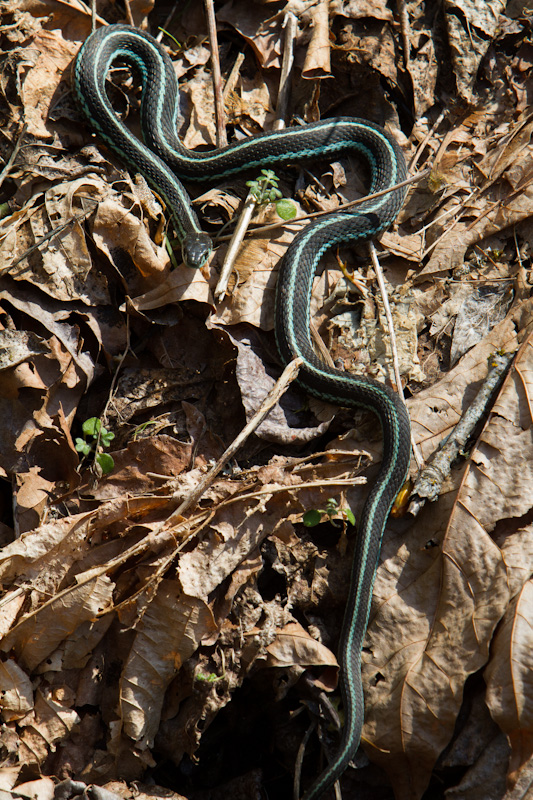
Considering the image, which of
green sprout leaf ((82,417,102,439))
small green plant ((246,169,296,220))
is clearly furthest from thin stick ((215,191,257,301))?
green sprout leaf ((82,417,102,439))

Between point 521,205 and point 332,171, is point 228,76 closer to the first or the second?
point 332,171

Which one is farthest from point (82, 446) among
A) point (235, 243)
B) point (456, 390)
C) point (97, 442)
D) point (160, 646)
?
point (456, 390)

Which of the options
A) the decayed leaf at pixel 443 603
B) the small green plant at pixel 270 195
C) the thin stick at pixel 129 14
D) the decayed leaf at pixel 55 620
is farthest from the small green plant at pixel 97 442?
the thin stick at pixel 129 14

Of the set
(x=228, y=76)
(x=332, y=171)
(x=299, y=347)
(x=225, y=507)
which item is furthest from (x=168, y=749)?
(x=228, y=76)

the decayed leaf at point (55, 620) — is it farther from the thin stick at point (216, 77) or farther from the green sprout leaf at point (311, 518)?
the thin stick at point (216, 77)

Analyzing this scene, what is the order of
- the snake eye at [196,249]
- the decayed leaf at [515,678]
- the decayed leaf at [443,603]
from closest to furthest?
the decayed leaf at [515,678] → the decayed leaf at [443,603] → the snake eye at [196,249]

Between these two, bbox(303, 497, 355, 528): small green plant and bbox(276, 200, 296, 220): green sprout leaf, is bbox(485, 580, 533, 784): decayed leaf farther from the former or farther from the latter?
bbox(276, 200, 296, 220): green sprout leaf

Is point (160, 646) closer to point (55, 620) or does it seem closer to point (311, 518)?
point (55, 620)
